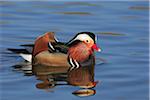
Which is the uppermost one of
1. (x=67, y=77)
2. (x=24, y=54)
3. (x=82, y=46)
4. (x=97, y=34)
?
(x=97, y=34)

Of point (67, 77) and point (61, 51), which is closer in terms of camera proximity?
point (67, 77)

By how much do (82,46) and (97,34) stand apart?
6.63 feet

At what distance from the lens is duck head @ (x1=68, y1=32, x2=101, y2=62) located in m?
12.0

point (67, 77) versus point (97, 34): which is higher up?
point (97, 34)

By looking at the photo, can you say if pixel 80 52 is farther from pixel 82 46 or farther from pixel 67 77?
pixel 67 77

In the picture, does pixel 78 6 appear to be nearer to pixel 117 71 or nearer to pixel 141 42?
pixel 141 42

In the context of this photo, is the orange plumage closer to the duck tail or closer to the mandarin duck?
the mandarin duck

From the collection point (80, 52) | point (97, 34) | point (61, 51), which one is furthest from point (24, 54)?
point (97, 34)

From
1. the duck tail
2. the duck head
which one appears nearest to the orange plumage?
the duck head

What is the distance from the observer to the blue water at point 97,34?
1012 cm

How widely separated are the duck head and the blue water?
0.32 meters

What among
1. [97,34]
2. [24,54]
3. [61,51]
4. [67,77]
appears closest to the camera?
[67,77]

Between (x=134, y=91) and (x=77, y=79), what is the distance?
1190 millimetres

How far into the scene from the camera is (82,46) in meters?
12.2
